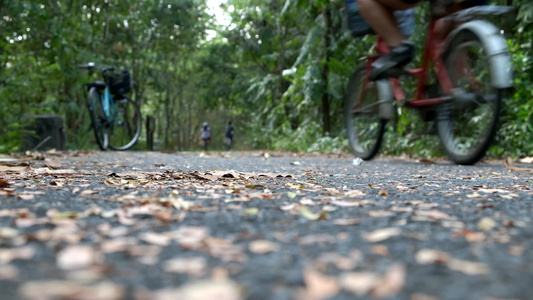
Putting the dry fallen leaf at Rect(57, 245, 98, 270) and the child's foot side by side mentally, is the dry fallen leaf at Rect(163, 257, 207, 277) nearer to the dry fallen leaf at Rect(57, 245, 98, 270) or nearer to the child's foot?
the dry fallen leaf at Rect(57, 245, 98, 270)

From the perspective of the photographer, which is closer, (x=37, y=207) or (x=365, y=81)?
(x=37, y=207)

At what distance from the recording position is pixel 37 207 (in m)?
1.53

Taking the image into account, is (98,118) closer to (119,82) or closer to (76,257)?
(119,82)

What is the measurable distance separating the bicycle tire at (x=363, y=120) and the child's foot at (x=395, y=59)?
1.97ft

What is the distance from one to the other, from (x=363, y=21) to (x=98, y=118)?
17.3ft

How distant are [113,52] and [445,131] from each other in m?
17.0

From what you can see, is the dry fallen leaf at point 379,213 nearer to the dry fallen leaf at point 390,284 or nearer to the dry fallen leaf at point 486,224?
the dry fallen leaf at point 486,224

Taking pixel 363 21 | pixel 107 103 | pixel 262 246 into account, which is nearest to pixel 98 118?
pixel 107 103

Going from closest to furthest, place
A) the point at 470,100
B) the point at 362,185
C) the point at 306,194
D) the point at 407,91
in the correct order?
the point at 306,194 < the point at 362,185 < the point at 470,100 < the point at 407,91

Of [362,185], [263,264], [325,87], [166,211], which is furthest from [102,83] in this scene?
[263,264]

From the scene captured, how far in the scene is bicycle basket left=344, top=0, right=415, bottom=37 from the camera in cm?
427

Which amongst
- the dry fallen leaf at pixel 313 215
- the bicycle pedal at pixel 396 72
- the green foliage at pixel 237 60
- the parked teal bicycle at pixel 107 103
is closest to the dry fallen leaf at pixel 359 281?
the dry fallen leaf at pixel 313 215

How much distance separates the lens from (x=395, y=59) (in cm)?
403

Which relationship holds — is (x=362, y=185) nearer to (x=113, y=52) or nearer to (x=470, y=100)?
(x=470, y=100)
